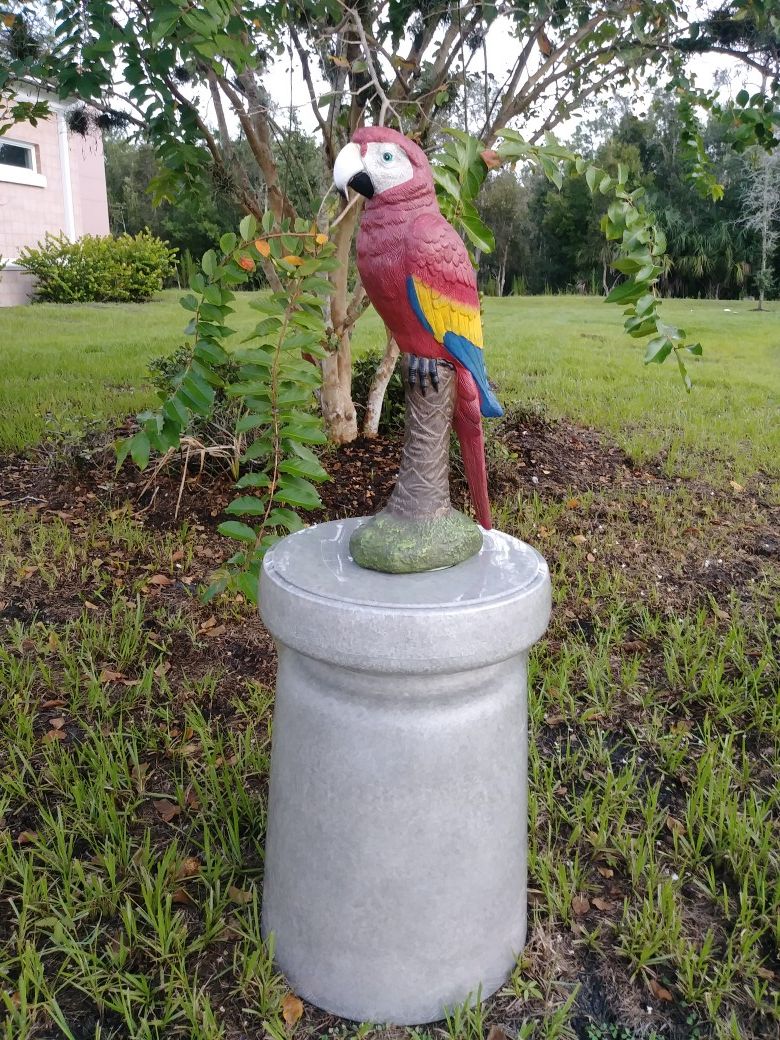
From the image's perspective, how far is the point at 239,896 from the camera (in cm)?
191

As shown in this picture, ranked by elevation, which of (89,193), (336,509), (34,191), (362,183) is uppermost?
(89,193)

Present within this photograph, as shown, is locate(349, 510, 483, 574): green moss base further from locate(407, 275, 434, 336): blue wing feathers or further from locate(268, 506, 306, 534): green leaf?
locate(407, 275, 434, 336): blue wing feathers

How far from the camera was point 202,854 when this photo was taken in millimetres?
2080

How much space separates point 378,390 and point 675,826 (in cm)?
288

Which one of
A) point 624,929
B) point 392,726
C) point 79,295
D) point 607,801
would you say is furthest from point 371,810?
point 79,295

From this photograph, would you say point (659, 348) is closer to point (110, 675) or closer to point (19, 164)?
point (110, 675)

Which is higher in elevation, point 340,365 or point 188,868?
point 340,365

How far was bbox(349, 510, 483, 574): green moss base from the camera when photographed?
166 centimetres

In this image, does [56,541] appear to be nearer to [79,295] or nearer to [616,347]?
[616,347]

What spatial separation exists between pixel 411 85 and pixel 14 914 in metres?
3.78

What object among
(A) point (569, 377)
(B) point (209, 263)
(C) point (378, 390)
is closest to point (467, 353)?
(B) point (209, 263)

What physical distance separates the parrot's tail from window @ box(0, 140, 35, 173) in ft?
48.6

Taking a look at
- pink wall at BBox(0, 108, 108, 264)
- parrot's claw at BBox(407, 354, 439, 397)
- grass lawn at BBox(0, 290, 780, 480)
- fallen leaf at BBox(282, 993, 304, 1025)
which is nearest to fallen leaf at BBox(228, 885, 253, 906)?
fallen leaf at BBox(282, 993, 304, 1025)

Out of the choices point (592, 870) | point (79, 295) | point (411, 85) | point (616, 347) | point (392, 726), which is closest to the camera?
point (392, 726)
